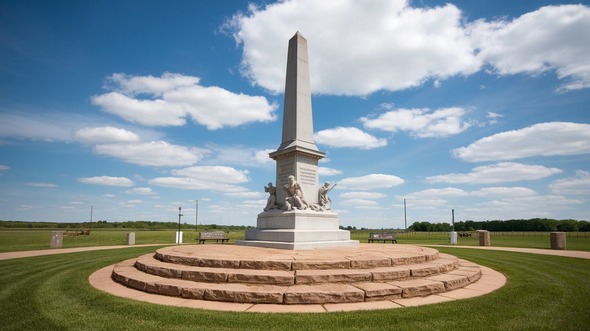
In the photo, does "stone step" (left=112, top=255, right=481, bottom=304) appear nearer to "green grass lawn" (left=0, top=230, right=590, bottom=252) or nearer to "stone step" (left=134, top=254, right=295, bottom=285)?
"stone step" (left=134, top=254, right=295, bottom=285)

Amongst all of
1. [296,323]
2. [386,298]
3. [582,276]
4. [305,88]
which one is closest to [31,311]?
[296,323]

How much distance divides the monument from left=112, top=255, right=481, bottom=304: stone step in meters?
4.27

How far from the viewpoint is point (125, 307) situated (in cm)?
507

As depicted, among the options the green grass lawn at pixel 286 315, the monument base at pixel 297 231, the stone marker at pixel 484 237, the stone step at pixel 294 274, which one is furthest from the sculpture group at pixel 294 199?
the stone marker at pixel 484 237

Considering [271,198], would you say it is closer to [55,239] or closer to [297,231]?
[297,231]

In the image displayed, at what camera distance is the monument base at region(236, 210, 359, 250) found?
10.6m

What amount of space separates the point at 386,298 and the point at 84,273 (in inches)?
309

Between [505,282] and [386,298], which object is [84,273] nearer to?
[386,298]

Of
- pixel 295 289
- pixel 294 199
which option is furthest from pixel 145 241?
pixel 295 289

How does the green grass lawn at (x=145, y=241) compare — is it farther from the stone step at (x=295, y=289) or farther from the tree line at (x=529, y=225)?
the tree line at (x=529, y=225)

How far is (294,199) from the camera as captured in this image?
38.1 feet

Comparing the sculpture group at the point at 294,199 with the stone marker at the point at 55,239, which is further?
the stone marker at the point at 55,239

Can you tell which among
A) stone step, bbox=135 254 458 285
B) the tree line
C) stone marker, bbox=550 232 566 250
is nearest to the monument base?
stone step, bbox=135 254 458 285

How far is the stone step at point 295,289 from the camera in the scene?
5.39 meters
